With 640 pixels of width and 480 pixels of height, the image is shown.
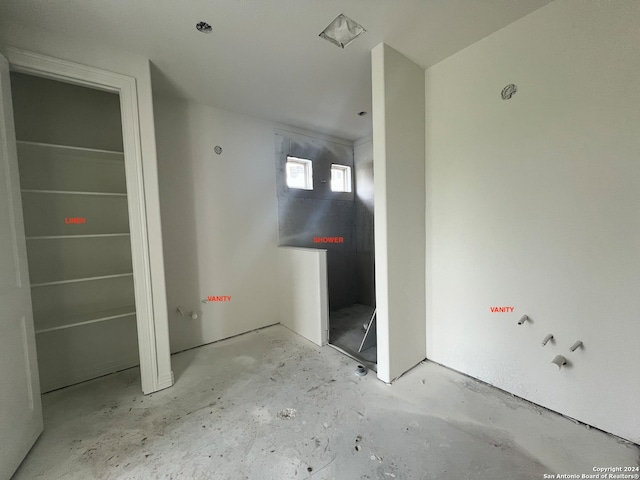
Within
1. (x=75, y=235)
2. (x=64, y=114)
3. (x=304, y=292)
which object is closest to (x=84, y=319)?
(x=75, y=235)

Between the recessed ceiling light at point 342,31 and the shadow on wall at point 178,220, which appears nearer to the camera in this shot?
the recessed ceiling light at point 342,31

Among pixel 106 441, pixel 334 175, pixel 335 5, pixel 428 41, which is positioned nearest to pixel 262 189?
pixel 334 175

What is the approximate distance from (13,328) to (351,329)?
2.80m

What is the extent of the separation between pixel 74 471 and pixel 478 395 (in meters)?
2.54

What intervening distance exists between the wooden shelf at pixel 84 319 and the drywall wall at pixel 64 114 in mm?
1469

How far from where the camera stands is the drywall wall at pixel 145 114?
1.59 m

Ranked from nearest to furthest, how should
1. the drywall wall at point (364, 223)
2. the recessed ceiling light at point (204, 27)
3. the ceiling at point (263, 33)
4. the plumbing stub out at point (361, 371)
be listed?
1. the ceiling at point (263, 33)
2. the recessed ceiling light at point (204, 27)
3. the plumbing stub out at point (361, 371)
4. the drywall wall at point (364, 223)

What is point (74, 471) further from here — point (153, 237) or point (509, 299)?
point (509, 299)

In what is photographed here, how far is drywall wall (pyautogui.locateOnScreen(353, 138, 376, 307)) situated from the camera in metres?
3.82

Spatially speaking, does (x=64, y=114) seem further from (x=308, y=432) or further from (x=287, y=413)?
(x=308, y=432)

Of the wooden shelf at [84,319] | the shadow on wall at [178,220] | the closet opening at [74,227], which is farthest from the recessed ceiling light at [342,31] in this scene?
the wooden shelf at [84,319]

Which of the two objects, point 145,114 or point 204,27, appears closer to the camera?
point 204,27

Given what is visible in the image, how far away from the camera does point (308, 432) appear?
60.0 inches

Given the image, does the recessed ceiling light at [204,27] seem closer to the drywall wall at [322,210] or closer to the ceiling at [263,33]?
the ceiling at [263,33]
